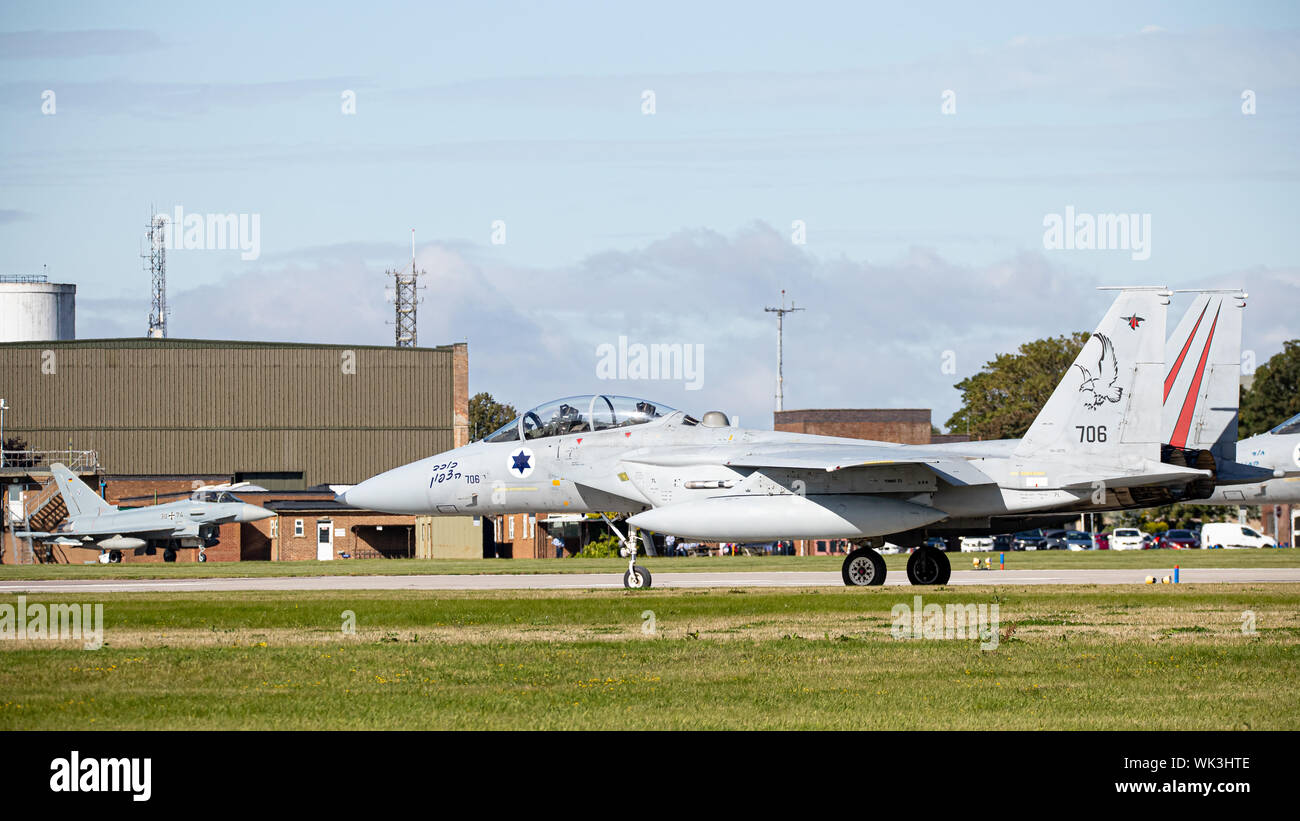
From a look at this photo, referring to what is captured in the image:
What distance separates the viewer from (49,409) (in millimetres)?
75438

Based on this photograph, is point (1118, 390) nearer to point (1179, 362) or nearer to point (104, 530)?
point (1179, 362)

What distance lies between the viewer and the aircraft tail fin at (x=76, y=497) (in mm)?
56688

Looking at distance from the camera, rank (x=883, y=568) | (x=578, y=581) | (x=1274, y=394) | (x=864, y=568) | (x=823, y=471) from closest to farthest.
A: (x=823, y=471) < (x=864, y=568) < (x=883, y=568) < (x=578, y=581) < (x=1274, y=394)

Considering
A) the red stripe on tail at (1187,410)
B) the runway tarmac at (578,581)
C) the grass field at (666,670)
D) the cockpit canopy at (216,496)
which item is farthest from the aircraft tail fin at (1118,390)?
the cockpit canopy at (216,496)

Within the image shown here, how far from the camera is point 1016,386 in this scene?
9469 centimetres

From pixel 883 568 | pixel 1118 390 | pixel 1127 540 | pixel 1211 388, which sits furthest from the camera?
pixel 1127 540

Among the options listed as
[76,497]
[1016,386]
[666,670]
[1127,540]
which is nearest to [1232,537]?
[1127,540]

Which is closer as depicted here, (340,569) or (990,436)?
(340,569)

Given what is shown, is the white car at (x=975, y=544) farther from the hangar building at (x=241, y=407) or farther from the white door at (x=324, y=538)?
the white door at (x=324, y=538)

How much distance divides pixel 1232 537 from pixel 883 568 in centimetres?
4315

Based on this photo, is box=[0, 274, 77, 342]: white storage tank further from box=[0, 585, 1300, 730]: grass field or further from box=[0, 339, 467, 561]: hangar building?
box=[0, 585, 1300, 730]: grass field
